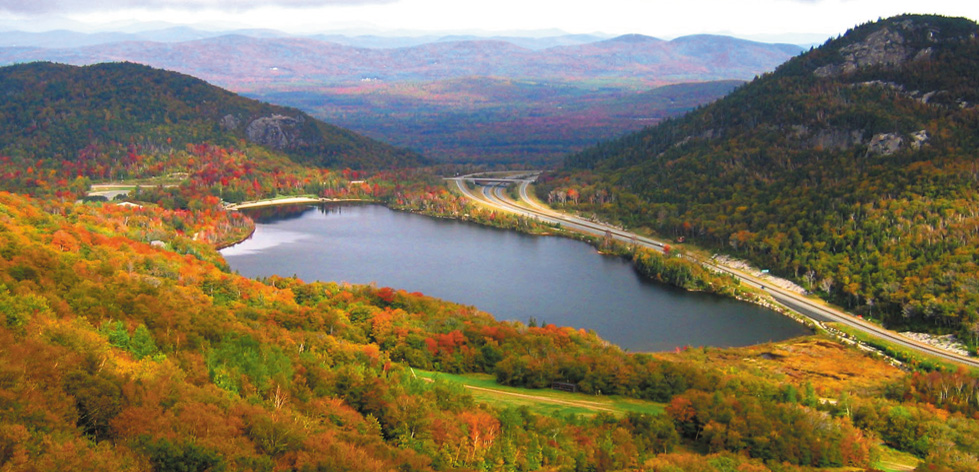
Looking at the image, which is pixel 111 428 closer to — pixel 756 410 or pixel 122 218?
pixel 756 410

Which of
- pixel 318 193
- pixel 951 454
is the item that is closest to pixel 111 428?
pixel 951 454

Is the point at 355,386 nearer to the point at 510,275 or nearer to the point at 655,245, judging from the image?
the point at 510,275

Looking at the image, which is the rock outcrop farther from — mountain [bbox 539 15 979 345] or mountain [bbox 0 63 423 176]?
mountain [bbox 539 15 979 345]

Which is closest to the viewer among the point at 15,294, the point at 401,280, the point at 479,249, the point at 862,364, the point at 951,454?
the point at 15,294

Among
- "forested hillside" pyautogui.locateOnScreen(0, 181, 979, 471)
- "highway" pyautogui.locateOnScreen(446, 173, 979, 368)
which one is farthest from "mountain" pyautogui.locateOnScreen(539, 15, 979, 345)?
"forested hillside" pyautogui.locateOnScreen(0, 181, 979, 471)

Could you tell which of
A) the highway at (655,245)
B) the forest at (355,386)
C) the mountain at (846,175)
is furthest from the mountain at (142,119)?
the forest at (355,386)

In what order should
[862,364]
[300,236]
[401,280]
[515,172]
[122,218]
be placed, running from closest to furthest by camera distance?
[862,364]
[401,280]
[122,218]
[300,236]
[515,172]

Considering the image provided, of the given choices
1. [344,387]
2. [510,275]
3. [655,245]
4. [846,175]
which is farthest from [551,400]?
[846,175]
